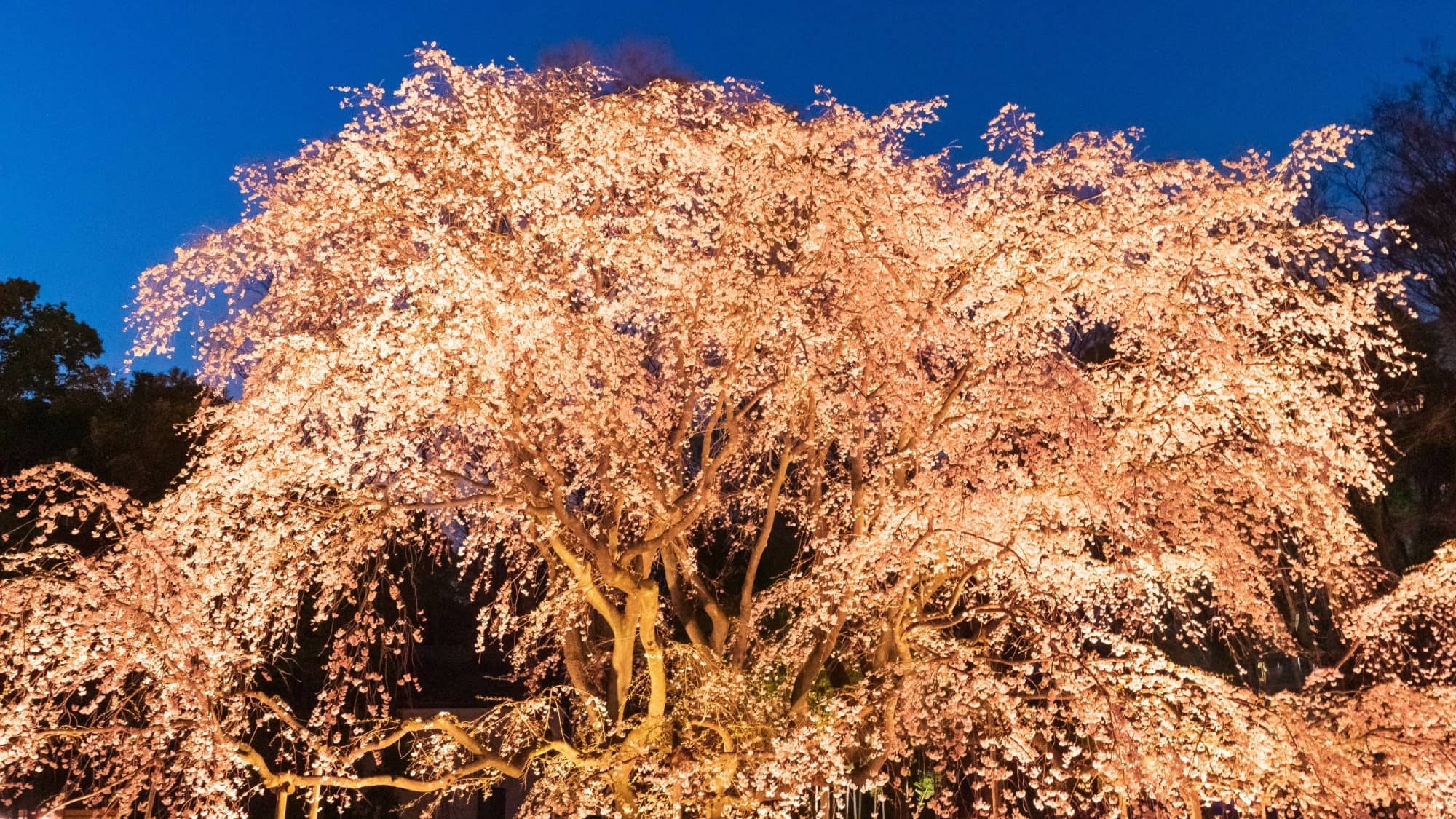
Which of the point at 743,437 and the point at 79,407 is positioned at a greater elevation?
the point at 79,407

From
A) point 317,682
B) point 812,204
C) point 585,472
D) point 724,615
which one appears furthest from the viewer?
point 317,682

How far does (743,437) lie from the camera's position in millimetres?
9344

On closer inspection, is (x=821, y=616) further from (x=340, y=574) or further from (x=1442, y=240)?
(x=1442, y=240)

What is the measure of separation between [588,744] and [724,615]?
70.8 inches

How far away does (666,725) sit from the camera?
8.54m

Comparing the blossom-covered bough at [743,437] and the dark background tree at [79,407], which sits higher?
the dark background tree at [79,407]

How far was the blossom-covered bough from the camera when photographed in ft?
24.9

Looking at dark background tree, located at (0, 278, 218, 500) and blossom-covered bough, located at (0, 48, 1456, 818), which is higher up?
dark background tree, located at (0, 278, 218, 500)

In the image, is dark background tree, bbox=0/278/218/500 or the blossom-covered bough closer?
the blossom-covered bough

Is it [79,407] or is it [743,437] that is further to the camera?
[79,407]

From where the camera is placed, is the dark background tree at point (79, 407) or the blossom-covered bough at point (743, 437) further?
the dark background tree at point (79, 407)

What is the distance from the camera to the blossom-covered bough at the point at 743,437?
7.58 metres

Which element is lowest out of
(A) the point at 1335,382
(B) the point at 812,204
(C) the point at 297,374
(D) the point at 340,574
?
(D) the point at 340,574

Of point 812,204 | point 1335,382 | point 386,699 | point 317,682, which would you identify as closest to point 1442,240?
point 1335,382
